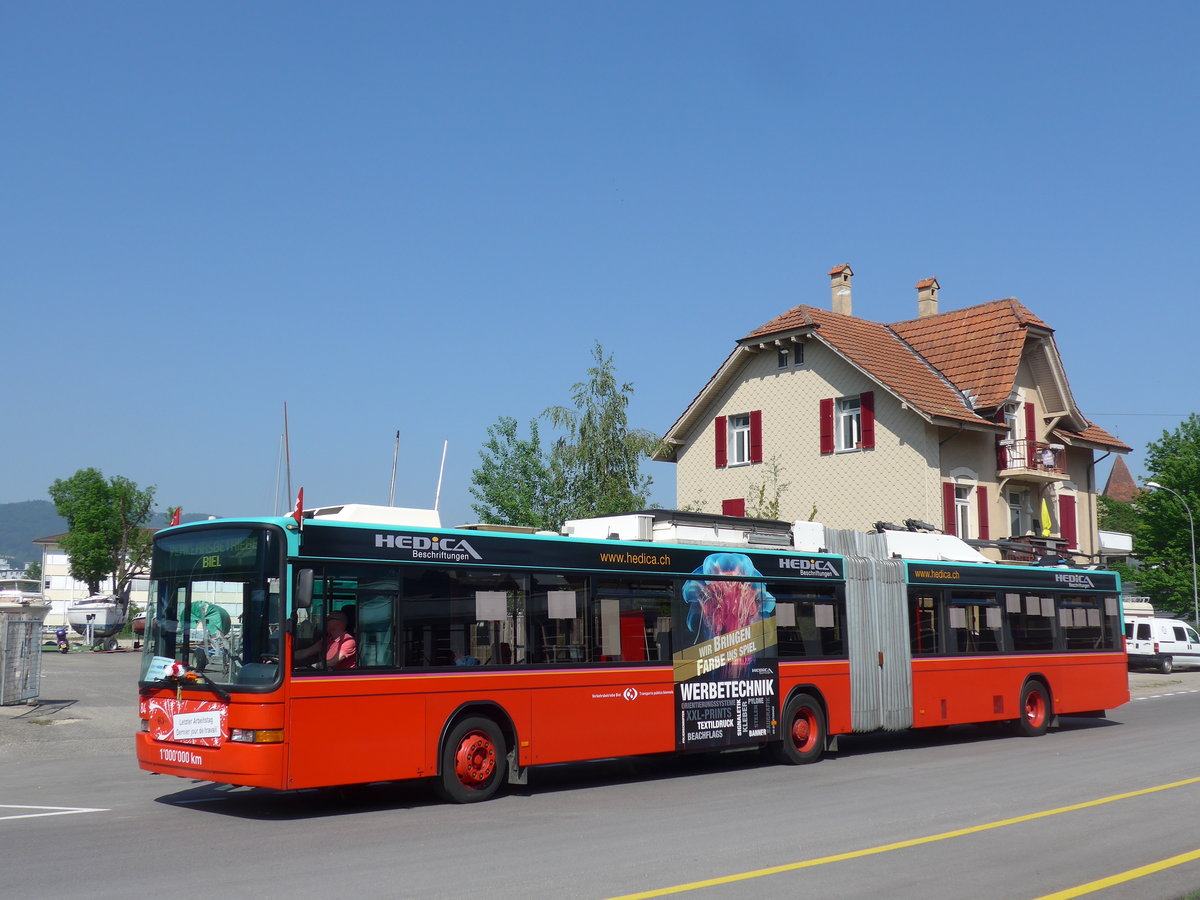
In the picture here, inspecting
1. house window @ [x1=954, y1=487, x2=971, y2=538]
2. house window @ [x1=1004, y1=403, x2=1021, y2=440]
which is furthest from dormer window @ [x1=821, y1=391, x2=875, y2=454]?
house window @ [x1=1004, y1=403, x2=1021, y2=440]

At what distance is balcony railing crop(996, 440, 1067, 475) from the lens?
130 ft

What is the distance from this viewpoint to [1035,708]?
20.9m

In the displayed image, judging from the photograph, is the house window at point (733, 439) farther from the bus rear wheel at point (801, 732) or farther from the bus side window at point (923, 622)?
the bus rear wheel at point (801, 732)

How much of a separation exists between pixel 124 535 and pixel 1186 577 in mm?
65342

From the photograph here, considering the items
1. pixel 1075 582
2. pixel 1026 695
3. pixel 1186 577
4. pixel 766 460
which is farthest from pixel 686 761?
pixel 1186 577

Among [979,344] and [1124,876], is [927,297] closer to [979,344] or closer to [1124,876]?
[979,344]

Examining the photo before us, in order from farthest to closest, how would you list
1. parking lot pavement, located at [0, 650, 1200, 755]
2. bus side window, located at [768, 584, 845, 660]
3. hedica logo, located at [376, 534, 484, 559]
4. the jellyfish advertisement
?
parking lot pavement, located at [0, 650, 1200, 755], bus side window, located at [768, 584, 845, 660], the jellyfish advertisement, hedica logo, located at [376, 534, 484, 559]

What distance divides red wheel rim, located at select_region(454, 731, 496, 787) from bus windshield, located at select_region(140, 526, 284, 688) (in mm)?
2333

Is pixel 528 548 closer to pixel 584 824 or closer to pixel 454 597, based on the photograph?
pixel 454 597

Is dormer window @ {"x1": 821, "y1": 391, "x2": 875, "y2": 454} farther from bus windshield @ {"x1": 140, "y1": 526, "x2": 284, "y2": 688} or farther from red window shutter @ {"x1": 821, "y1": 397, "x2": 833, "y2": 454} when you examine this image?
bus windshield @ {"x1": 140, "y1": 526, "x2": 284, "y2": 688}

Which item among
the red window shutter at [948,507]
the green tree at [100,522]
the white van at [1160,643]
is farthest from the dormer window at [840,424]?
the green tree at [100,522]

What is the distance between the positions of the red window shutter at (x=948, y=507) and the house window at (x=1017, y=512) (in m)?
4.18

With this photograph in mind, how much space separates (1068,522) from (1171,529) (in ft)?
94.1

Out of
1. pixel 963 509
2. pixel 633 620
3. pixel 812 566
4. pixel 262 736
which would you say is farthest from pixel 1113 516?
pixel 262 736
